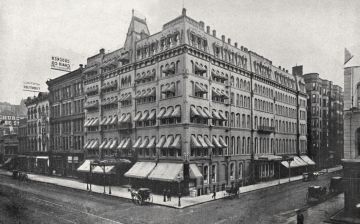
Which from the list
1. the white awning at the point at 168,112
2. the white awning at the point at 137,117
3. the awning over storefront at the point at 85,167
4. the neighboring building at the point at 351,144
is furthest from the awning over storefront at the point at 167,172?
the neighboring building at the point at 351,144

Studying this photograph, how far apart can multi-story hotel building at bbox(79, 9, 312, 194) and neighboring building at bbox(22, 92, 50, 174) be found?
58.2ft

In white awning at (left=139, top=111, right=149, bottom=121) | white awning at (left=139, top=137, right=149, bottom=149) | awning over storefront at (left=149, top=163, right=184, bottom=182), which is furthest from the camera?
white awning at (left=139, top=111, right=149, bottom=121)

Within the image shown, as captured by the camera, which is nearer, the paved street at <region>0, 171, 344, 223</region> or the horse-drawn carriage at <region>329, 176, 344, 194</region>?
the paved street at <region>0, 171, 344, 223</region>

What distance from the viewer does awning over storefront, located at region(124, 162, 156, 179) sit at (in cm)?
3703

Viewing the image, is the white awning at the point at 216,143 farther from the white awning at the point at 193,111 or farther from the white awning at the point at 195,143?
the white awning at the point at 193,111

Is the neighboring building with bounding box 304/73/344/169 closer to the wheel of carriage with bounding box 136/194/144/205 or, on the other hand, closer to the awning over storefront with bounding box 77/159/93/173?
the awning over storefront with bounding box 77/159/93/173

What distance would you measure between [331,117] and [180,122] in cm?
5682

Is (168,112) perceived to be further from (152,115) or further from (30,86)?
(30,86)

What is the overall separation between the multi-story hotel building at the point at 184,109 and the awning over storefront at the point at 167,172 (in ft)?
0.50

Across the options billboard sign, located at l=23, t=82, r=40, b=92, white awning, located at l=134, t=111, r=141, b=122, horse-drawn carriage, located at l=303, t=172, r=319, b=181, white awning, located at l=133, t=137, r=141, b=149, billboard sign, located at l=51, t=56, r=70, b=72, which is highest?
billboard sign, located at l=51, t=56, r=70, b=72

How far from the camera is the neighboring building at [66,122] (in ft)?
183

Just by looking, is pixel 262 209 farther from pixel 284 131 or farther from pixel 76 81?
pixel 76 81

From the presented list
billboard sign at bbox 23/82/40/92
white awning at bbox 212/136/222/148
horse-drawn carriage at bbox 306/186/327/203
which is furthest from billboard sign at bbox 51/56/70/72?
horse-drawn carriage at bbox 306/186/327/203

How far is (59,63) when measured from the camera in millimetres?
23422
